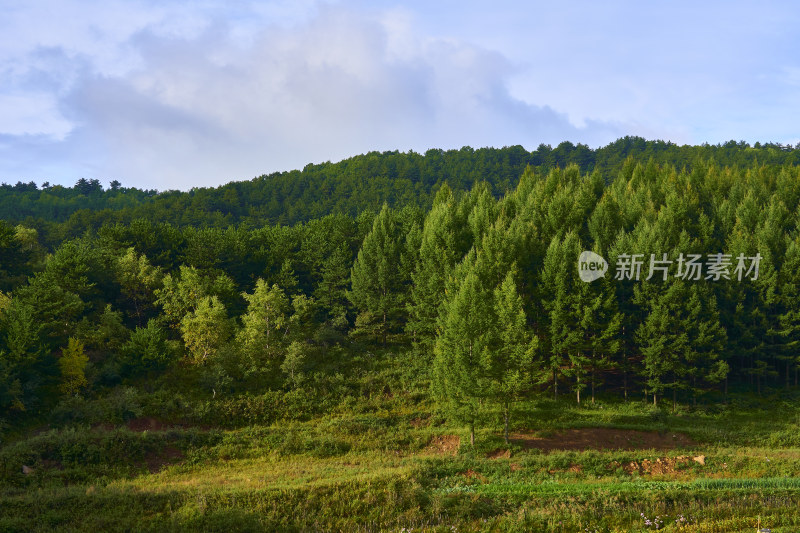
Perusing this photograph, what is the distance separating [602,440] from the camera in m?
Answer: 32.7

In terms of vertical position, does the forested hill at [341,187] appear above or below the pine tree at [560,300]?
above

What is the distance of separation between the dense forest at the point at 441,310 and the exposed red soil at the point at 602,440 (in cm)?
307

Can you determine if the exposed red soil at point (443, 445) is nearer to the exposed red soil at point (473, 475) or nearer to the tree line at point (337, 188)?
the exposed red soil at point (473, 475)

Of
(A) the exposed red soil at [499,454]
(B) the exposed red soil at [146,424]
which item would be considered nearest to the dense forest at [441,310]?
(A) the exposed red soil at [499,454]

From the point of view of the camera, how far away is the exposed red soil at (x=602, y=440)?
31.7m

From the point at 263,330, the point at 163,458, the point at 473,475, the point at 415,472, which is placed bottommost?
the point at 163,458

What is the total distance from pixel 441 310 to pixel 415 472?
60.7ft

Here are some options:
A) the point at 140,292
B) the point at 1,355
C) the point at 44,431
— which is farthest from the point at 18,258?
the point at 44,431

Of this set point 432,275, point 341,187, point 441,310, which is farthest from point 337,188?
point 441,310

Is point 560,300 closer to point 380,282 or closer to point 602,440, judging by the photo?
point 602,440

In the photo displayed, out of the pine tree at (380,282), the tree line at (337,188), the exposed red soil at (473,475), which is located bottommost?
the exposed red soil at (473,475)

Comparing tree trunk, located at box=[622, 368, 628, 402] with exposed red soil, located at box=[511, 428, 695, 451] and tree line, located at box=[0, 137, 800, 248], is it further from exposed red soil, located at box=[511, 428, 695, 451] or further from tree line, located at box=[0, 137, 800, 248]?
tree line, located at box=[0, 137, 800, 248]

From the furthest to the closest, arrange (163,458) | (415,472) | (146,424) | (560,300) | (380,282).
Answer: (380,282) → (560,300) → (146,424) → (163,458) → (415,472)

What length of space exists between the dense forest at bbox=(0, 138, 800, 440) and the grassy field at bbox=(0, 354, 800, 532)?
3118mm
